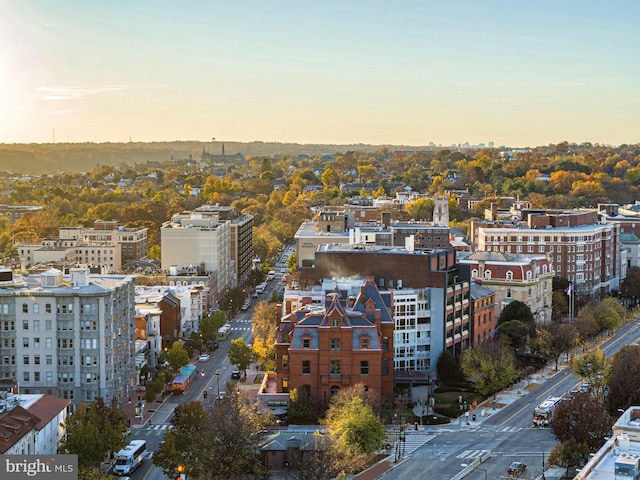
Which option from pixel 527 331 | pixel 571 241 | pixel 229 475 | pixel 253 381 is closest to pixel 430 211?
pixel 571 241

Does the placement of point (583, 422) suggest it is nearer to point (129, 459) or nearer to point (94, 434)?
point (129, 459)

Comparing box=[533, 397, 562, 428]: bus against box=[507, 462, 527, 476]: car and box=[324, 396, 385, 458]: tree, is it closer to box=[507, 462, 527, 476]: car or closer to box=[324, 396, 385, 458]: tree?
box=[507, 462, 527, 476]: car

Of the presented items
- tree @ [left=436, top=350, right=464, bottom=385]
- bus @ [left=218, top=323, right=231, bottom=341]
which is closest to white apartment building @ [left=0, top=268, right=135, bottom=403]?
tree @ [left=436, top=350, right=464, bottom=385]

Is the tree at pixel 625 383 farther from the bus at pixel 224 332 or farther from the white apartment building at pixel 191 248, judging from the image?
the white apartment building at pixel 191 248

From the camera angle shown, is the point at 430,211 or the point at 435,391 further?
the point at 430,211

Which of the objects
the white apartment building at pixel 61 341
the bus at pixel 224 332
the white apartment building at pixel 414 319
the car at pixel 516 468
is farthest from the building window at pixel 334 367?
the bus at pixel 224 332

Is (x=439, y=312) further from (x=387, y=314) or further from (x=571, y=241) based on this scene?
(x=571, y=241)

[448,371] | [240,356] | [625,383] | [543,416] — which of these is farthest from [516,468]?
[240,356]
